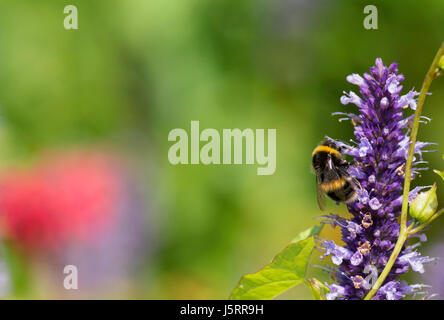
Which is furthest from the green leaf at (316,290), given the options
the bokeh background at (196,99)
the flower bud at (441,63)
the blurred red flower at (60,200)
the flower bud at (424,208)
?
the bokeh background at (196,99)

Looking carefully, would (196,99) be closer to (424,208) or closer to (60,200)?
(60,200)

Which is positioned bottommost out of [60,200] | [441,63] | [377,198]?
[60,200]

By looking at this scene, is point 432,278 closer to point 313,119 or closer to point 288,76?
point 313,119

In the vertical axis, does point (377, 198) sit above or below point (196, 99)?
below

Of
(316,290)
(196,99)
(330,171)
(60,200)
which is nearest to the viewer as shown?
(316,290)

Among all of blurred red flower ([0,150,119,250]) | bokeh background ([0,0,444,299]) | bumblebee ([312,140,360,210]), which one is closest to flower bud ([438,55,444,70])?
bumblebee ([312,140,360,210])

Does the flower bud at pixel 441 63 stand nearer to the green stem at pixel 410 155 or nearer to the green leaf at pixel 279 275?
the green stem at pixel 410 155

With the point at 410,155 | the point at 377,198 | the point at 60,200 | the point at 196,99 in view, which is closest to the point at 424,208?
the point at 410,155

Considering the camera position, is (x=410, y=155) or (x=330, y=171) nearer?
(x=410, y=155)

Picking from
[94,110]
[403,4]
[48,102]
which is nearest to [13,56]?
[48,102]
